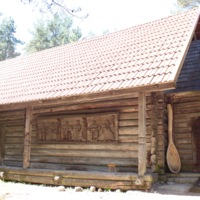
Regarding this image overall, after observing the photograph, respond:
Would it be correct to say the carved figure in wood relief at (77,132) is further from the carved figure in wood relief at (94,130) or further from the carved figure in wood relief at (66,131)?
the carved figure in wood relief at (94,130)

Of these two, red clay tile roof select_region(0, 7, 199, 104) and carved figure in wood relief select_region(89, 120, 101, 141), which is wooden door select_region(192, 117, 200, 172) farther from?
carved figure in wood relief select_region(89, 120, 101, 141)

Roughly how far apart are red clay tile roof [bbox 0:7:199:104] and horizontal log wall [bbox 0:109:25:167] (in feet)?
4.07

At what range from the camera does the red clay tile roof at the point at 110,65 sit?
24.4 ft

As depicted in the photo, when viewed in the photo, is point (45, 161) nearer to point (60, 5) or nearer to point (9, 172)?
point (9, 172)

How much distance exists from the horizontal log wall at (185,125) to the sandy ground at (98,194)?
185 cm

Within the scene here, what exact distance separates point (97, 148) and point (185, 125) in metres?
3.12

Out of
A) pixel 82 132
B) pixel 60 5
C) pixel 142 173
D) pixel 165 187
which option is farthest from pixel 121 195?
pixel 60 5

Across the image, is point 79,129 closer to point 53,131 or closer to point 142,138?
point 53,131

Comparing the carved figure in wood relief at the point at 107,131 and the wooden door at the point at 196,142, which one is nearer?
the carved figure in wood relief at the point at 107,131

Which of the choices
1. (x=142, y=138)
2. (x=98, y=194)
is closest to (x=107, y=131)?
(x=142, y=138)

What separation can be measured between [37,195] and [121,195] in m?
2.06

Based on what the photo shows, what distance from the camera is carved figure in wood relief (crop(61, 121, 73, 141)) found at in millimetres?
9609

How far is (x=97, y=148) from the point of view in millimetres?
9023

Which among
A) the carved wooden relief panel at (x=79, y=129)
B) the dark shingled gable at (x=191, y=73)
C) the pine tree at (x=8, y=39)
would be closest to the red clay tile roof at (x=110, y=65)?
the carved wooden relief panel at (x=79, y=129)
